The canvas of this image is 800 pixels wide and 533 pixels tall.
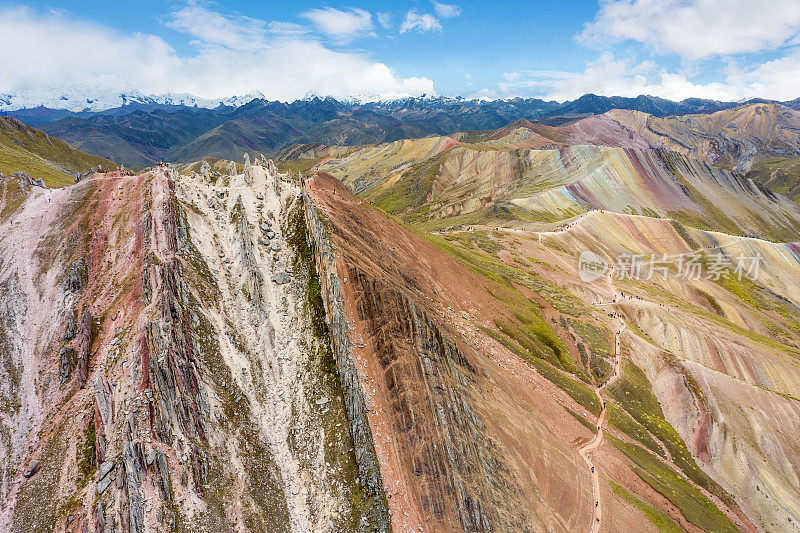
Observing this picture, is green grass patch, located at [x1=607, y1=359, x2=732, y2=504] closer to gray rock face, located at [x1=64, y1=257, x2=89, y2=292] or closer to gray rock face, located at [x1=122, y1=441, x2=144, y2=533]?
gray rock face, located at [x1=122, y1=441, x2=144, y2=533]

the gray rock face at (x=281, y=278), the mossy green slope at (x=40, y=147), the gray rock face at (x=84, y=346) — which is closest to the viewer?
the gray rock face at (x=84, y=346)

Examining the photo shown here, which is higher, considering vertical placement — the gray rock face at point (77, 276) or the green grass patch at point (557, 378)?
the gray rock face at point (77, 276)

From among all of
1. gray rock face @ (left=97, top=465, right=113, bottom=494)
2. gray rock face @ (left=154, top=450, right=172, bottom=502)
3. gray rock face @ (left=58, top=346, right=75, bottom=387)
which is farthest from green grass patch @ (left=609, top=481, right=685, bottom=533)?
gray rock face @ (left=58, top=346, right=75, bottom=387)

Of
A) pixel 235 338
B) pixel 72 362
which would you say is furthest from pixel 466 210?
pixel 72 362

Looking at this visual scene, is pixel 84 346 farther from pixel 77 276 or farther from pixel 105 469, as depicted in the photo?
pixel 105 469

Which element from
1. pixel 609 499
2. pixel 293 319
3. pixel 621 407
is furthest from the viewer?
pixel 621 407

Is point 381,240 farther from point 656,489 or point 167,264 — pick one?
point 656,489

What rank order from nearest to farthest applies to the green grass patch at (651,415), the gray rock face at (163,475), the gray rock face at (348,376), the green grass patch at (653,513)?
the gray rock face at (163,475), the gray rock face at (348,376), the green grass patch at (653,513), the green grass patch at (651,415)

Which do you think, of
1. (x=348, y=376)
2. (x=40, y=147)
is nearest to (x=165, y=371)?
(x=348, y=376)

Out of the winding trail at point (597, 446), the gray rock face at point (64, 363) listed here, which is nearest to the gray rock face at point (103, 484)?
the gray rock face at point (64, 363)

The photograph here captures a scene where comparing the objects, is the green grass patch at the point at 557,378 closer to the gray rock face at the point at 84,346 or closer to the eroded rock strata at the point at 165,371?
the eroded rock strata at the point at 165,371

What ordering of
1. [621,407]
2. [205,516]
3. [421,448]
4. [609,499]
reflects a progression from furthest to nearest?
[621,407] → [609,499] → [421,448] → [205,516]
